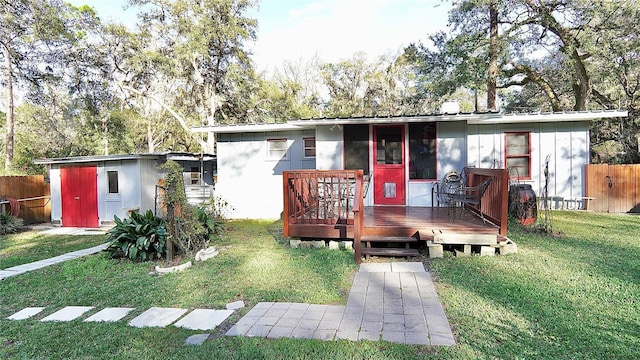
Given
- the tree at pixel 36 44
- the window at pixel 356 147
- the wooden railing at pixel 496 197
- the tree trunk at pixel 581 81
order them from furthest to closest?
the tree at pixel 36 44, the tree trunk at pixel 581 81, the window at pixel 356 147, the wooden railing at pixel 496 197

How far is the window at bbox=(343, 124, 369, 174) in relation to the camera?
304 inches

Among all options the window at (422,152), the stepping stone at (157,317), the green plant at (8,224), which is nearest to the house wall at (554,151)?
the window at (422,152)

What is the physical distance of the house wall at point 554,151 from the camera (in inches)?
364

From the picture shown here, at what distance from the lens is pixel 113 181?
9.98 metres

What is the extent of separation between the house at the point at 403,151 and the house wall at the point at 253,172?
0.10 feet

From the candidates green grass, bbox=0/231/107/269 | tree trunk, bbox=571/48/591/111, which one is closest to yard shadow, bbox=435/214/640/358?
green grass, bbox=0/231/107/269

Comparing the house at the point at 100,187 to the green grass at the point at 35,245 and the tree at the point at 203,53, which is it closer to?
the green grass at the point at 35,245

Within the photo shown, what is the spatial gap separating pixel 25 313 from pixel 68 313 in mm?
534

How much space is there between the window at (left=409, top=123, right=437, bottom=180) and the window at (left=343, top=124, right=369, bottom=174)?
0.99 metres

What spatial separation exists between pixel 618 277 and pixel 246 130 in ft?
27.8

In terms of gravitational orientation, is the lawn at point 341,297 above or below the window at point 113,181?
below

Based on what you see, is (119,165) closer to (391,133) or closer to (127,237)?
(127,237)

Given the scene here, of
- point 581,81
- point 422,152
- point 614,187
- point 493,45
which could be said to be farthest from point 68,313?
point 581,81

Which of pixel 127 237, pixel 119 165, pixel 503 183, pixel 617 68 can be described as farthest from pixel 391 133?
pixel 617 68
